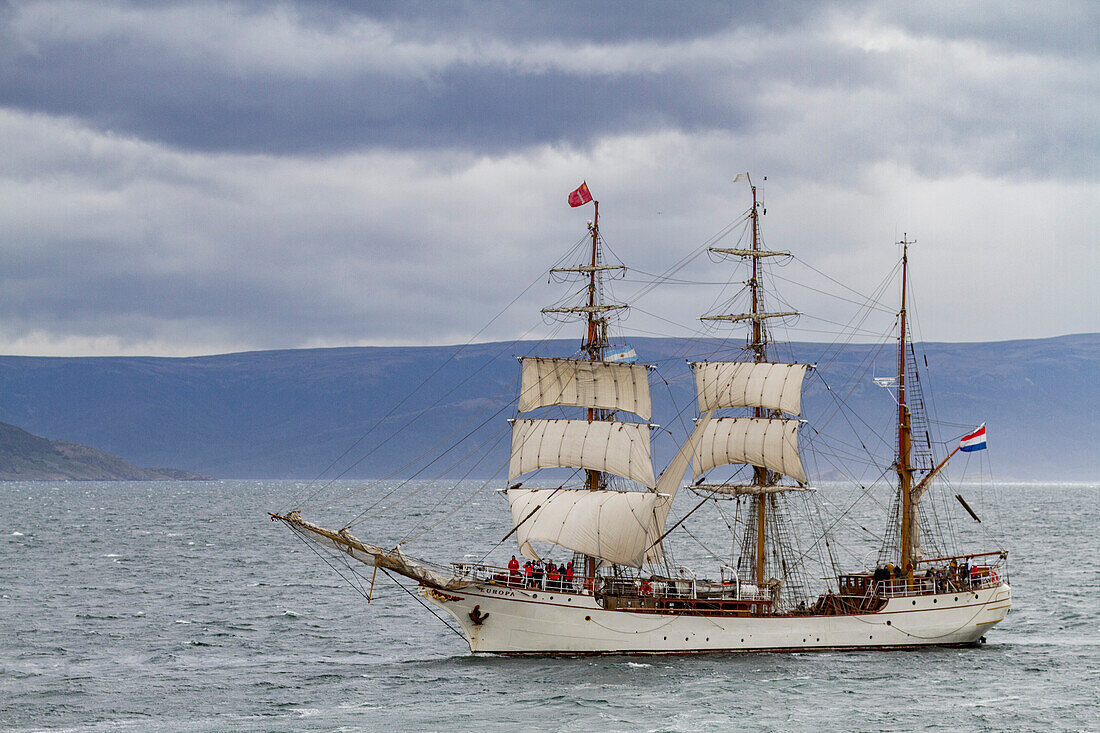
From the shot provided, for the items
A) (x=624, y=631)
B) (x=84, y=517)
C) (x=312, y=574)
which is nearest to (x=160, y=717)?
(x=624, y=631)

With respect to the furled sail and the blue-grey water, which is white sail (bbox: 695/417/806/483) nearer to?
the furled sail

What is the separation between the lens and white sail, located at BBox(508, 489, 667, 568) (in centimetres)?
5950

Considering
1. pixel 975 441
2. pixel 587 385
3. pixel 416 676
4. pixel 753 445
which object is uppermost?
pixel 587 385

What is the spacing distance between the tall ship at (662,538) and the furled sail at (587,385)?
63mm

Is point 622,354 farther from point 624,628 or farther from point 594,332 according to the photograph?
point 624,628

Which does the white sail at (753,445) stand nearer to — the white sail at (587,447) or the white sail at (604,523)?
the white sail at (587,447)

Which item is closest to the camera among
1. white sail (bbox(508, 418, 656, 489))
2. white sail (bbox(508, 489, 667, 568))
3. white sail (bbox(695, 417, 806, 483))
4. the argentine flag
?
white sail (bbox(508, 489, 667, 568))

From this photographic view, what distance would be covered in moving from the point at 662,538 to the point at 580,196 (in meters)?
15.5

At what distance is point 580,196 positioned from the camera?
6069 cm

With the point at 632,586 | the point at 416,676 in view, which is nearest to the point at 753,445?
the point at 632,586

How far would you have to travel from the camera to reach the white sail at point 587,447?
60406mm

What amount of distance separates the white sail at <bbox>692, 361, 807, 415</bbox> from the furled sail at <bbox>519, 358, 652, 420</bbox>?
3.85 meters

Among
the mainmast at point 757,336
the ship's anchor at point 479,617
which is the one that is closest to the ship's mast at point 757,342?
the mainmast at point 757,336

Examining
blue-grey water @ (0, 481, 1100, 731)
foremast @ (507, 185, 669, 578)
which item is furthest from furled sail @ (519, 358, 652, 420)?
blue-grey water @ (0, 481, 1100, 731)
